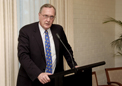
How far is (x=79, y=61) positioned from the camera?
4027 millimetres

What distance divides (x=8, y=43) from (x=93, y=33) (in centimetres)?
229

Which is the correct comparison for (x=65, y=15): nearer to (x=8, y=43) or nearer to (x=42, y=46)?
(x=8, y=43)

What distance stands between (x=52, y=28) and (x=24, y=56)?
2.14 feet

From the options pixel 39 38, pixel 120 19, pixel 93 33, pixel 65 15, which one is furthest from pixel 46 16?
pixel 120 19

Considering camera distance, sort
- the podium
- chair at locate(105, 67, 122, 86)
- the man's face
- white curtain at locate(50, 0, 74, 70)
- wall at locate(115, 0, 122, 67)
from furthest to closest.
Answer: wall at locate(115, 0, 122, 67)
chair at locate(105, 67, 122, 86)
white curtain at locate(50, 0, 74, 70)
the man's face
the podium

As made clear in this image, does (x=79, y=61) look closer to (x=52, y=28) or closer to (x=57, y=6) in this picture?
(x=57, y=6)

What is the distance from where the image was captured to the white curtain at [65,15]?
3.37m

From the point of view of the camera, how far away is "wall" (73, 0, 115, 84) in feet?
13.0

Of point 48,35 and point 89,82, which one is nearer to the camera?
point 89,82

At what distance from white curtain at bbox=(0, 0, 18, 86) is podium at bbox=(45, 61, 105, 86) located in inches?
48.8

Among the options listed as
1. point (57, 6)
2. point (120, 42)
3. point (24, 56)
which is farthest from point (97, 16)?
point (24, 56)

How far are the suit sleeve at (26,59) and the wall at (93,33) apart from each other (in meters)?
2.00

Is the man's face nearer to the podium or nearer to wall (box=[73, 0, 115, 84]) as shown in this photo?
the podium

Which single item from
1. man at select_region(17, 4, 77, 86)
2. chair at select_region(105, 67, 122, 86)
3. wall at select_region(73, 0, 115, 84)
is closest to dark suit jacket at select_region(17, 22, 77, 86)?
man at select_region(17, 4, 77, 86)
